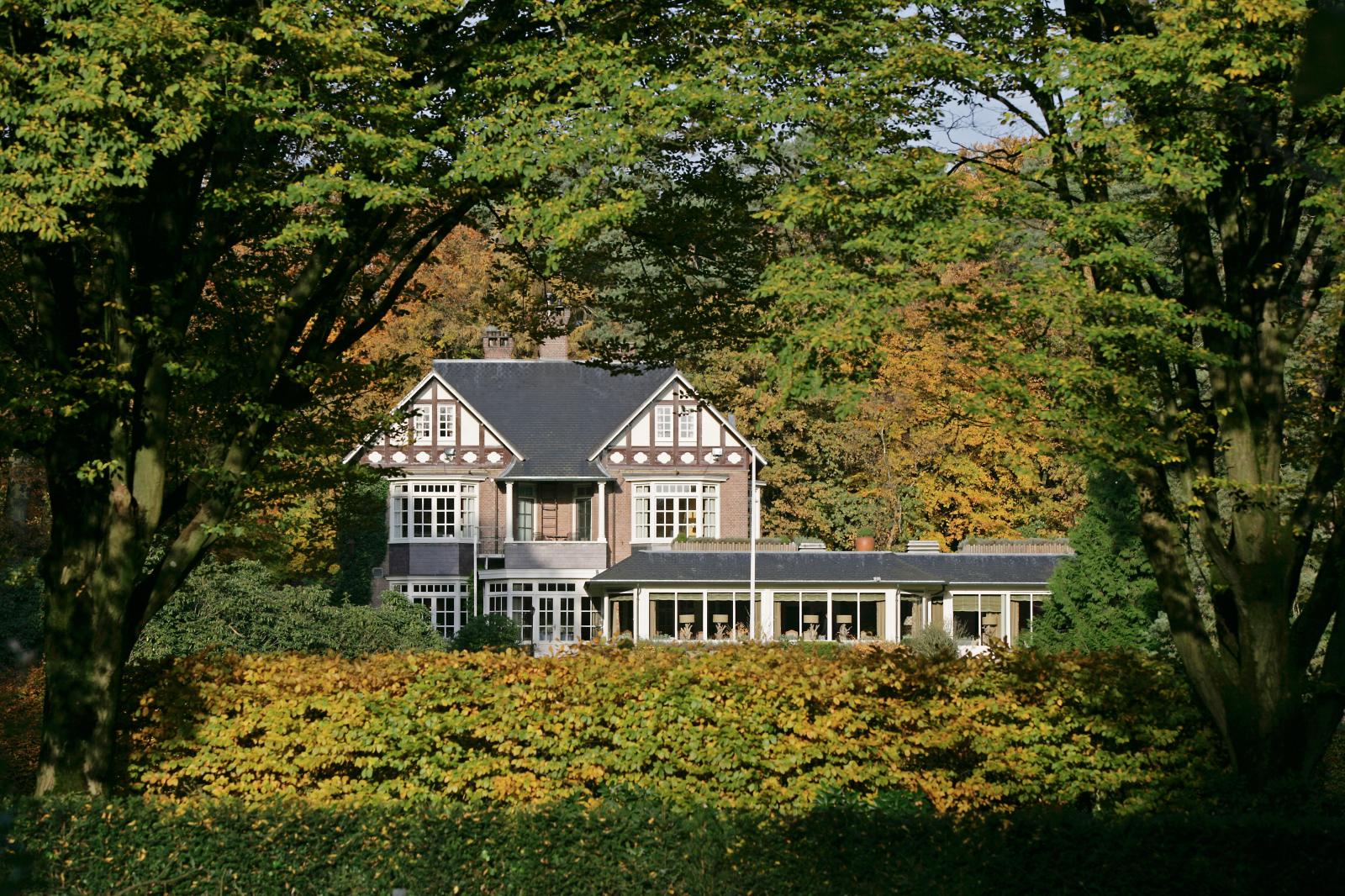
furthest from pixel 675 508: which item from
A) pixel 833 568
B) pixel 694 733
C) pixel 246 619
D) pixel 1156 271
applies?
pixel 1156 271

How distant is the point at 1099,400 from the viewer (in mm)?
9930

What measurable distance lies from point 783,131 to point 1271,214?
4149 mm

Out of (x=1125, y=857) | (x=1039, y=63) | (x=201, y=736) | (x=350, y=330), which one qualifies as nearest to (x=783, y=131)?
(x=1039, y=63)

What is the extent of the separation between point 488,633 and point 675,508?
10.4 metres

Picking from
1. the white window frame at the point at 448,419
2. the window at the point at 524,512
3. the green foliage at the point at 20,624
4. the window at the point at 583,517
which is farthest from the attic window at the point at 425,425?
the green foliage at the point at 20,624

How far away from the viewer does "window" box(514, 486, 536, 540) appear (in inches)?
1709

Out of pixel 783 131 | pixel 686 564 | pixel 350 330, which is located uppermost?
pixel 783 131

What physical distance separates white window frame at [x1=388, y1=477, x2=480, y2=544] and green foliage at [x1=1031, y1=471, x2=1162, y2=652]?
21351 millimetres

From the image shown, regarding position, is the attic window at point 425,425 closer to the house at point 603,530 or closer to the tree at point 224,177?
the house at point 603,530

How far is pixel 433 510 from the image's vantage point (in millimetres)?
43125

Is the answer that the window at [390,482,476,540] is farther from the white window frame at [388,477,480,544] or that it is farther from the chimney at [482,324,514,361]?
the chimney at [482,324,514,361]

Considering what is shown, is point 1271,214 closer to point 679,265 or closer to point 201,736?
point 679,265

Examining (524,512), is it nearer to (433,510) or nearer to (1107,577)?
(433,510)

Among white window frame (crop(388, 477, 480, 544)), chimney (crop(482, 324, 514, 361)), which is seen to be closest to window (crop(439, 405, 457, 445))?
white window frame (crop(388, 477, 480, 544))
